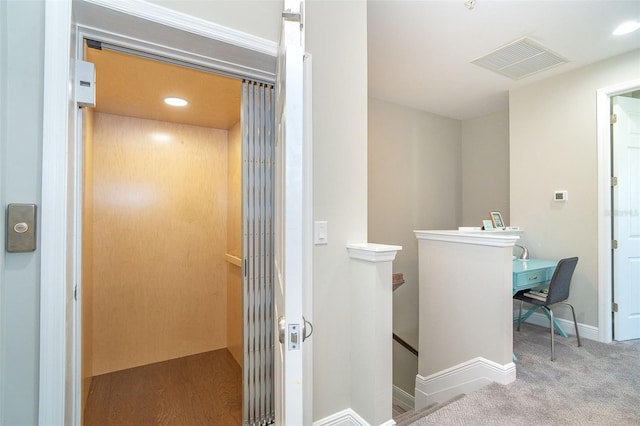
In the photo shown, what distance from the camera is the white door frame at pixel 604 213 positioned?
2729mm

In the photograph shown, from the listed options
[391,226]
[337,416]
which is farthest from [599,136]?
[337,416]

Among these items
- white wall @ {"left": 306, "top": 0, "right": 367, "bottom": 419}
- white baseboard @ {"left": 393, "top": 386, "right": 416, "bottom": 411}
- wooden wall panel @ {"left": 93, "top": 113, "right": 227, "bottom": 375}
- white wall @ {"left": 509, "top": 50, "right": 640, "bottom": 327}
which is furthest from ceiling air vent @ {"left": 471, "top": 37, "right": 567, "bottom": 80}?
white baseboard @ {"left": 393, "top": 386, "right": 416, "bottom": 411}

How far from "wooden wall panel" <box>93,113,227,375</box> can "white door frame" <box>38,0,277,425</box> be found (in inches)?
69.3

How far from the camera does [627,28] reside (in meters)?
2.25

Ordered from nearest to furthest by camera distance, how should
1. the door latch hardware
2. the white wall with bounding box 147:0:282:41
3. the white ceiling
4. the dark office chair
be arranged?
the door latch hardware < the white wall with bounding box 147:0:282:41 < the white ceiling < the dark office chair

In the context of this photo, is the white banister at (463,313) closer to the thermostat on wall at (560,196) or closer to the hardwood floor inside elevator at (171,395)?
the thermostat on wall at (560,196)

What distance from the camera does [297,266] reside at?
74 centimetres

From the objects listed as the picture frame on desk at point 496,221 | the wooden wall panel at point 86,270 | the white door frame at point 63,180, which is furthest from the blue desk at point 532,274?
the wooden wall panel at point 86,270

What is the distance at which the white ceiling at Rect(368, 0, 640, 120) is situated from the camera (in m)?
2.02

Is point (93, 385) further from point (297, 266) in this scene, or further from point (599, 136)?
point (599, 136)

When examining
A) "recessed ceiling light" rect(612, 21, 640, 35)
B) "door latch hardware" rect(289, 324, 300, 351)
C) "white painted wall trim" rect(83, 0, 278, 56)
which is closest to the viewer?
"door latch hardware" rect(289, 324, 300, 351)

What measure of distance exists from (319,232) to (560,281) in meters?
2.20

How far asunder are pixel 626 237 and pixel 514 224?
2.91 feet

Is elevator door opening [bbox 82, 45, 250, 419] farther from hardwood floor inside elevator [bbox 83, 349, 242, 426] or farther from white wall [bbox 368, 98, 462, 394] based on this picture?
white wall [bbox 368, 98, 462, 394]
